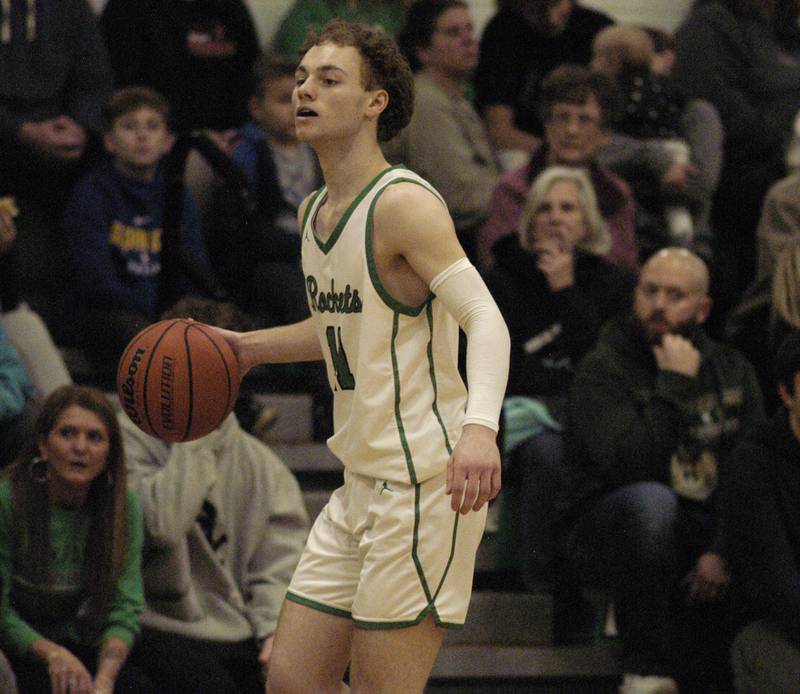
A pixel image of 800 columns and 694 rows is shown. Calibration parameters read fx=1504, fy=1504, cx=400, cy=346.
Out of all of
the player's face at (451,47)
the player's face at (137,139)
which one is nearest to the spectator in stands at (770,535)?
the player's face at (451,47)

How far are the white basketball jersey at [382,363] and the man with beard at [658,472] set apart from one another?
189cm

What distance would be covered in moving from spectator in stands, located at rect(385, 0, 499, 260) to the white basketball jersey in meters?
3.02

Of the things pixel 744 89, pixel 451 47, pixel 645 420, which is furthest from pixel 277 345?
pixel 744 89

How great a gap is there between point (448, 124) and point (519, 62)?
3.42 ft

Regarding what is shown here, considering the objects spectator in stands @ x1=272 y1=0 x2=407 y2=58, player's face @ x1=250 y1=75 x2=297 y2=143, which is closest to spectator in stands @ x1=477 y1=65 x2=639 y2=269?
player's face @ x1=250 y1=75 x2=297 y2=143

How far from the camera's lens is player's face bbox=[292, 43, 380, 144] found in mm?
3191

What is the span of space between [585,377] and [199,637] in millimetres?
1553

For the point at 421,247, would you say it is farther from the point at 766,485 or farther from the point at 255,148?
the point at 255,148

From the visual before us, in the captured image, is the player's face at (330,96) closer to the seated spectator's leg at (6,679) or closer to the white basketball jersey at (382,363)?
the white basketball jersey at (382,363)

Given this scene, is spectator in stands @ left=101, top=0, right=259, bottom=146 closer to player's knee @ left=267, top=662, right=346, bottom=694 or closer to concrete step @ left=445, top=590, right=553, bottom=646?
concrete step @ left=445, top=590, right=553, bottom=646

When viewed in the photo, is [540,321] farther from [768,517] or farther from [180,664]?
[180,664]

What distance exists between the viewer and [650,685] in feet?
16.1

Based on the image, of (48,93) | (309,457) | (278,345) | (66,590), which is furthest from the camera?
(48,93)

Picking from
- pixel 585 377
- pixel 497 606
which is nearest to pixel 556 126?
pixel 585 377
